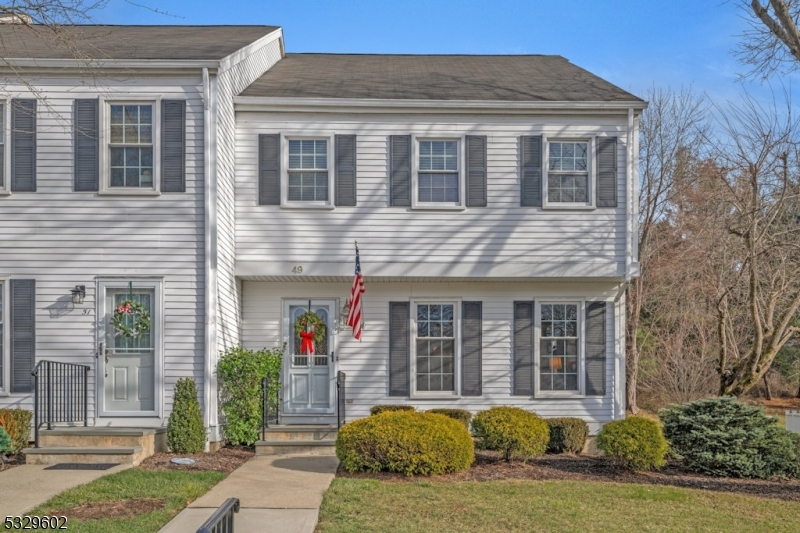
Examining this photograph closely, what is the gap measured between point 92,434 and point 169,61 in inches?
209

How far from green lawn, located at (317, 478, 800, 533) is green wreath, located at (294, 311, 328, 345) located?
500cm

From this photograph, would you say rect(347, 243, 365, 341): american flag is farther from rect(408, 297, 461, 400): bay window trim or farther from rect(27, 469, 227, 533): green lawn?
rect(27, 469, 227, 533): green lawn

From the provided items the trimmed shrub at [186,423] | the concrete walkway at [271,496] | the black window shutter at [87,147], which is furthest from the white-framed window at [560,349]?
the black window shutter at [87,147]

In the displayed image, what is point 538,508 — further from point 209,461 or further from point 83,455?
point 83,455

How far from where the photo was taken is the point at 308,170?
13578 mm

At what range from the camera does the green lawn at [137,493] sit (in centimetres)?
695

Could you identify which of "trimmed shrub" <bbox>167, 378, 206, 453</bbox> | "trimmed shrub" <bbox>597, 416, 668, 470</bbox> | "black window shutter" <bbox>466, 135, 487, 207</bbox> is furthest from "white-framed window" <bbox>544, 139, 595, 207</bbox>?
"trimmed shrub" <bbox>167, 378, 206, 453</bbox>

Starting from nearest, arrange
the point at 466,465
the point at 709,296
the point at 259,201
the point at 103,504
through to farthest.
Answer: the point at 103,504 < the point at 466,465 < the point at 259,201 < the point at 709,296

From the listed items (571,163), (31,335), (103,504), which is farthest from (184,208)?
(571,163)

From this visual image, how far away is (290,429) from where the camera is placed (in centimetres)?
1221

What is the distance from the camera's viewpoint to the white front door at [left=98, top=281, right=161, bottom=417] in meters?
11.8

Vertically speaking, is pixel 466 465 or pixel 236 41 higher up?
pixel 236 41

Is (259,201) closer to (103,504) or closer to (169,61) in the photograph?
(169,61)

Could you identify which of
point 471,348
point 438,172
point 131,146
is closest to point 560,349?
point 471,348
